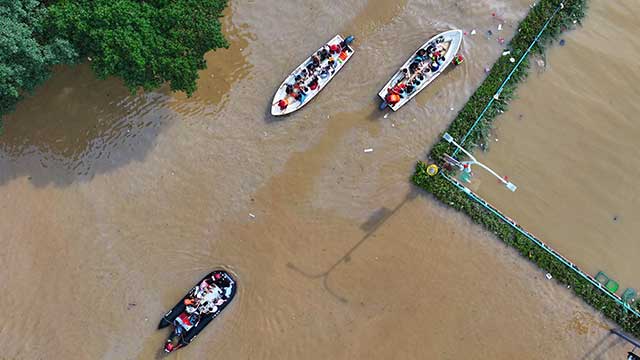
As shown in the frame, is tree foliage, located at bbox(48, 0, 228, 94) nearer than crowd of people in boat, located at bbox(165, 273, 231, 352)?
Yes

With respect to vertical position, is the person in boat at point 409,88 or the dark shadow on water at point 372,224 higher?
the person in boat at point 409,88

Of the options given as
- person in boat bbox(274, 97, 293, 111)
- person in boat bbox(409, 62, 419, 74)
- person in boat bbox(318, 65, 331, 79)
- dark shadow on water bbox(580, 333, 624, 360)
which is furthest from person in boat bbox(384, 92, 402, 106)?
dark shadow on water bbox(580, 333, 624, 360)

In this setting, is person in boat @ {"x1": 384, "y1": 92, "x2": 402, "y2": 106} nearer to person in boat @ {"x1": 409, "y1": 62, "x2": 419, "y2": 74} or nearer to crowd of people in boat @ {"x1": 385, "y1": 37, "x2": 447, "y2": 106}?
crowd of people in boat @ {"x1": 385, "y1": 37, "x2": 447, "y2": 106}

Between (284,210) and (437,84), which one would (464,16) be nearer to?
(437,84)

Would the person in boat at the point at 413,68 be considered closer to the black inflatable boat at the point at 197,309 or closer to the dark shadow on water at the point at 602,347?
the black inflatable boat at the point at 197,309

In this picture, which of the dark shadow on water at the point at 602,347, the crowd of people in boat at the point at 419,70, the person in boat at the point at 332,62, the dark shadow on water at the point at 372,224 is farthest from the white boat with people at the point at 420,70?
the dark shadow on water at the point at 602,347

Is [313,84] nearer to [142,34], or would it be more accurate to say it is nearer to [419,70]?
[419,70]
